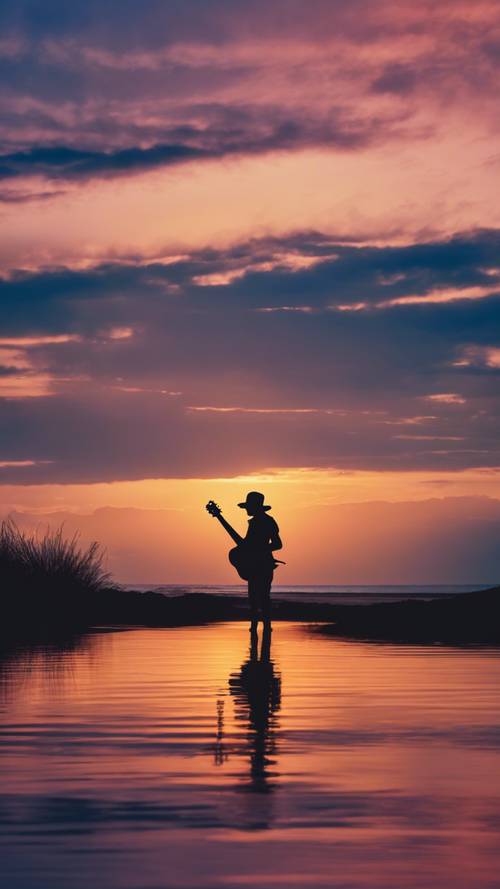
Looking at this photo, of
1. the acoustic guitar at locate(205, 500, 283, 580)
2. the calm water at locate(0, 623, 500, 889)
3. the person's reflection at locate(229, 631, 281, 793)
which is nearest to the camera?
the calm water at locate(0, 623, 500, 889)

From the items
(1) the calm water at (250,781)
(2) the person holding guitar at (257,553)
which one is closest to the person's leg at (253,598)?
(2) the person holding guitar at (257,553)

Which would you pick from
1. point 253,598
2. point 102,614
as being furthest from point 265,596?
point 102,614

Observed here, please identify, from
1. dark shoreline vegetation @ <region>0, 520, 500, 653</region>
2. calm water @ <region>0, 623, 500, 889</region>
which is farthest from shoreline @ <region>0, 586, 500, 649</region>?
calm water @ <region>0, 623, 500, 889</region>

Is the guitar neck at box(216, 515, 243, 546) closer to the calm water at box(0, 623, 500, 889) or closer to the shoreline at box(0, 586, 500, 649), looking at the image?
the shoreline at box(0, 586, 500, 649)

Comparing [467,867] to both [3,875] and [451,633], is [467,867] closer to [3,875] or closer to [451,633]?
[3,875]

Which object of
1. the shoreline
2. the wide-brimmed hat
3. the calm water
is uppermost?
the wide-brimmed hat

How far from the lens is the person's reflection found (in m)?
8.88

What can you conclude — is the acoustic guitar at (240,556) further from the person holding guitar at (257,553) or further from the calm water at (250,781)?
the calm water at (250,781)

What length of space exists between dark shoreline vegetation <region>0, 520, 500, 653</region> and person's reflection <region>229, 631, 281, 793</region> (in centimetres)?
605

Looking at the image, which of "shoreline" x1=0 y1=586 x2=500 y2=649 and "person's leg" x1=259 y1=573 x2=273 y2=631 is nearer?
"person's leg" x1=259 y1=573 x2=273 y2=631

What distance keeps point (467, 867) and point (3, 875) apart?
1.85 m

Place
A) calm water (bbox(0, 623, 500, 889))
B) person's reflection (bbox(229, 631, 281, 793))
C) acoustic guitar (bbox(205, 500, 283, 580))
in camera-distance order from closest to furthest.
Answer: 1. calm water (bbox(0, 623, 500, 889))
2. person's reflection (bbox(229, 631, 281, 793))
3. acoustic guitar (bbox(205, 500, 283, 580))

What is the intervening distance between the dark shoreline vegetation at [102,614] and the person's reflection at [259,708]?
6052mm

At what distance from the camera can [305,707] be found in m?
12.7
